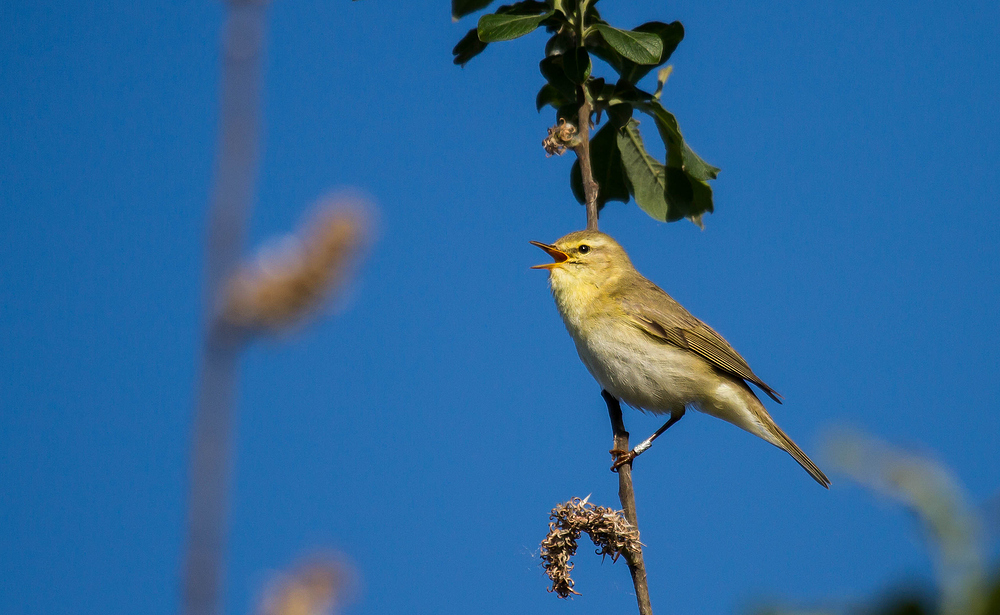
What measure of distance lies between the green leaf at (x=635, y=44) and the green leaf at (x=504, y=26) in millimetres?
339

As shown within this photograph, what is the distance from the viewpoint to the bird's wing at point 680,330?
6000mm

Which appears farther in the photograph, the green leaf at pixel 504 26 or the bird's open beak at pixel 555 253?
the bird's open beak at pixel 555 253

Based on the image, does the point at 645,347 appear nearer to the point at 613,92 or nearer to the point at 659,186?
the point at 659,186

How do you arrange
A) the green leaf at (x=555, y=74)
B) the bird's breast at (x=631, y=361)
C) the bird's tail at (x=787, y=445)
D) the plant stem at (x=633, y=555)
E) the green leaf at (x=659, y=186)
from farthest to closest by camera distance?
1. the bird's tail at (x=787, y=445)
2. the bird's breast at (x=631, y=361)
3. the green leaf at (x=659, y=186)
4. the green leaf at (x=555, y=74)
5. the plant stem at (x=633, y=555)

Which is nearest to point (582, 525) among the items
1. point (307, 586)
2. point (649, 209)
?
point (649, 209)

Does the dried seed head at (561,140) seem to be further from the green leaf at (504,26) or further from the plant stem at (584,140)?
the green leaf at (504,26)

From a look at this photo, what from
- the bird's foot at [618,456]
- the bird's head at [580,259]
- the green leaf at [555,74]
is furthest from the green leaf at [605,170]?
the bird's foot at [618,456]

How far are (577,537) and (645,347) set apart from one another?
2.22 metres

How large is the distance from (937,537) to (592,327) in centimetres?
486

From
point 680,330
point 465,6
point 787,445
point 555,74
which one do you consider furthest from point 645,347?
point 465,6

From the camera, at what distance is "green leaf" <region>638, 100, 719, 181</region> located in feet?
15.4

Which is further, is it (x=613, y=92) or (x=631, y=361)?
(x=631, y=361)

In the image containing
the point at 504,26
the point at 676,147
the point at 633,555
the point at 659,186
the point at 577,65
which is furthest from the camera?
the point at 659,186

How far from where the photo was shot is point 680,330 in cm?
613
